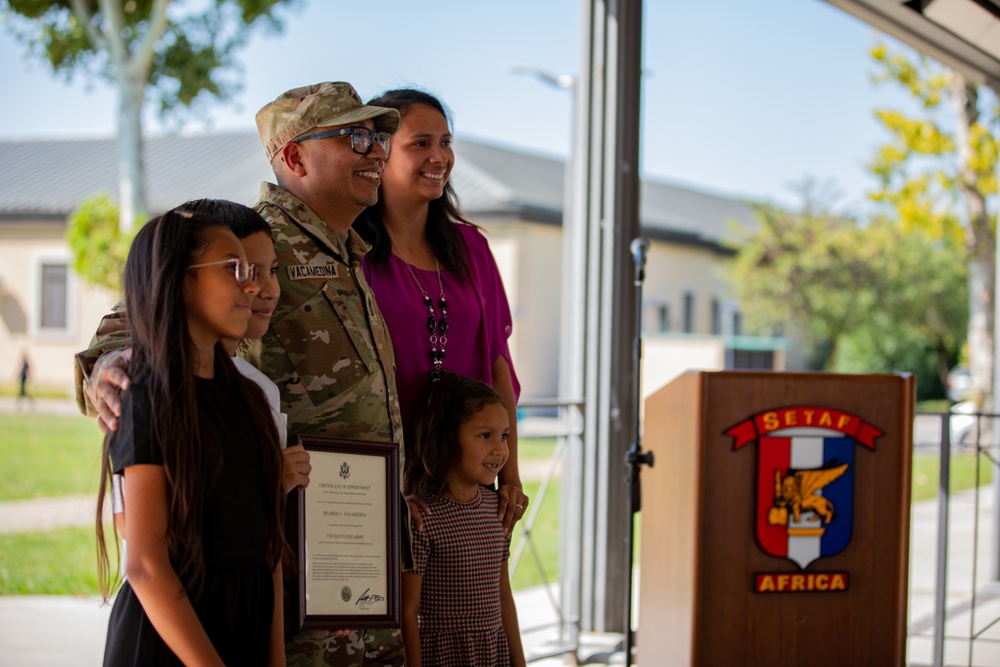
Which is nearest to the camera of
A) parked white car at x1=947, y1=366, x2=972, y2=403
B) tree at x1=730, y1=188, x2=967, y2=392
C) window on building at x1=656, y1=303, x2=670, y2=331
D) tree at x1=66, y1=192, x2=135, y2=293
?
tree at x1=66, y1=192, x2=135, y2=293

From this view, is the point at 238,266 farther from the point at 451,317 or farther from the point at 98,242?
the point at 98,242

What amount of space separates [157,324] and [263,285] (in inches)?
8.6

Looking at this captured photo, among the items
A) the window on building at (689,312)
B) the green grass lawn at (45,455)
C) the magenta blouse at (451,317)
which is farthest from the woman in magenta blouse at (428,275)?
the window on building at (689,312)

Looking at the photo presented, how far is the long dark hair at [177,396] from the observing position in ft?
5.34

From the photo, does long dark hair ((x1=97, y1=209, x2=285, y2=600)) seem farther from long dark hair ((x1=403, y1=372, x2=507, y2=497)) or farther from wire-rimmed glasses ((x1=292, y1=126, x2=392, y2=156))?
long dark hair ((x1=403, y1=372, x2=507, y2=497))

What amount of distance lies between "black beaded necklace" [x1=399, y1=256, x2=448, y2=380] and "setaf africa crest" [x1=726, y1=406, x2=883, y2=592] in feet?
3.56

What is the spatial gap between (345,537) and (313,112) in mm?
804

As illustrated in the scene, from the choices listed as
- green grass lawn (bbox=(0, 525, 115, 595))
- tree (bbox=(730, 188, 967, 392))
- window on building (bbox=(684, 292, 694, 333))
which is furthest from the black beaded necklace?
window on building (bbox=(684, 292, 694, 333))

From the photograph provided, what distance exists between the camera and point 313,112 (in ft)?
6.87

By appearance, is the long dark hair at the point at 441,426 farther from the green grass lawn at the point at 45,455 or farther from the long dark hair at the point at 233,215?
the green grass lawn at the point at 45,455

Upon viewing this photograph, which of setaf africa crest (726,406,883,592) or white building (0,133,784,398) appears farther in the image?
white building (0,133,784,398)

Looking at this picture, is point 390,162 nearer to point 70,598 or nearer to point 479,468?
point 479,468

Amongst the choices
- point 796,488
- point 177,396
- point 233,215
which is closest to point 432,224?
point 233,215

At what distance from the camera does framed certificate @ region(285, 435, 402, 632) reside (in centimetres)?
192
